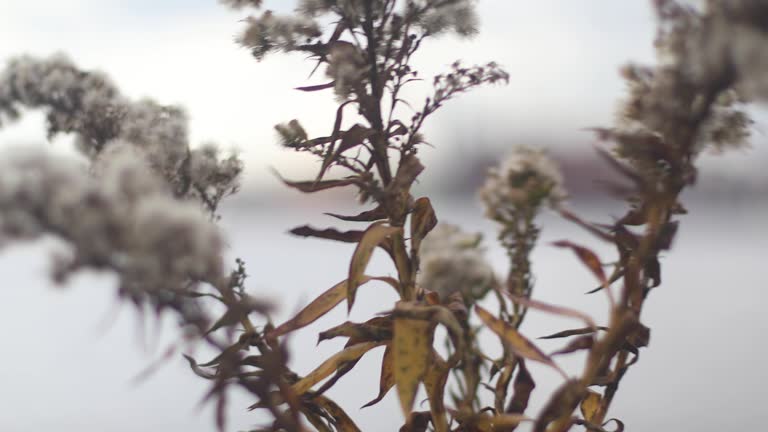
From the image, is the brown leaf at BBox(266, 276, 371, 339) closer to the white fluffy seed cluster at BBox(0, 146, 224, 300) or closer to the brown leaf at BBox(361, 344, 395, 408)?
the brown leaf at BBox(361, 344, 395, 408)

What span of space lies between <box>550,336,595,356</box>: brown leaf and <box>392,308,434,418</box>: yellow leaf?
63mm

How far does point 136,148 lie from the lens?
363mm

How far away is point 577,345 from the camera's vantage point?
0.43 meters

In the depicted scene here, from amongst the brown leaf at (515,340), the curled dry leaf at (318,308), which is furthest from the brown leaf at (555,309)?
the curled dry leaf at (318,308)

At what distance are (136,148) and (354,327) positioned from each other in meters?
0.16

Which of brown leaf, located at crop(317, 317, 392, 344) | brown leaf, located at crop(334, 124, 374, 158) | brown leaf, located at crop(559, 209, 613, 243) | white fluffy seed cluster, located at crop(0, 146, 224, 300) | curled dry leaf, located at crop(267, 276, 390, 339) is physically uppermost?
brown leaf, located at crop(334, 124, 374, 158)

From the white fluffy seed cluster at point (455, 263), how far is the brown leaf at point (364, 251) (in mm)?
95

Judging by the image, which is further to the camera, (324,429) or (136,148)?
(324,429)

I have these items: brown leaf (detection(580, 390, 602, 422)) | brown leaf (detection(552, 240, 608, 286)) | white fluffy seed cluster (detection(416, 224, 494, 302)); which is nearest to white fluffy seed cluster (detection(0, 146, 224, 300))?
white fluffy seed cluster (detection(416, 224, 494, 302))

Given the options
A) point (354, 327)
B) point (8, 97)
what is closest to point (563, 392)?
point (354, 327)

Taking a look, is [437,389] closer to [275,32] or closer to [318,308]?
[318,308]

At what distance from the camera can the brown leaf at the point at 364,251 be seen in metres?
0.43

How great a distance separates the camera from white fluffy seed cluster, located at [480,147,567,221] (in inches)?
13.3

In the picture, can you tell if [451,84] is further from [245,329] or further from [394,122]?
[245,329]
